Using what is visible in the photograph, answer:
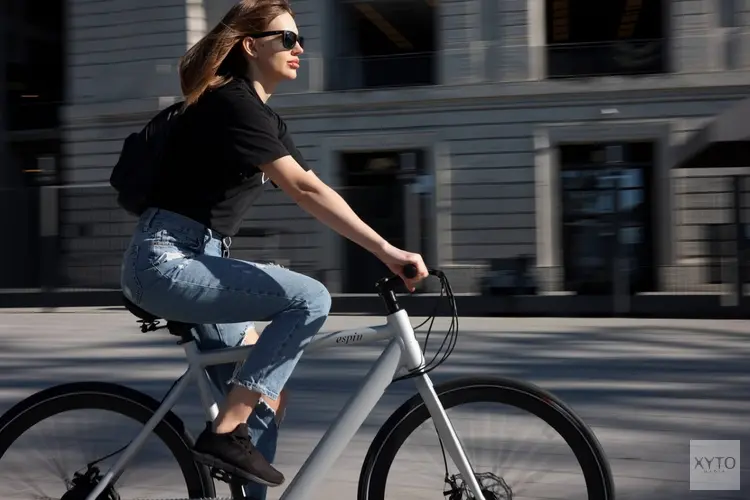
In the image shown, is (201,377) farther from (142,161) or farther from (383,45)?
(383,45)

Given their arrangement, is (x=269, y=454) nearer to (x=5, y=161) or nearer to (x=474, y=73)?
(x=474, y=73)

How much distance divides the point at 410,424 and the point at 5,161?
82.6 ft

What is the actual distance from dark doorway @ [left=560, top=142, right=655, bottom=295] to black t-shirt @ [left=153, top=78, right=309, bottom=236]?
13464mm

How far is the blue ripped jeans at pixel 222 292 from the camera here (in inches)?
109

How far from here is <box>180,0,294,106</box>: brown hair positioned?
9.17 feet

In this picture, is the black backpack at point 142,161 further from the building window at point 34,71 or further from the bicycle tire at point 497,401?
the building window at point 34,71

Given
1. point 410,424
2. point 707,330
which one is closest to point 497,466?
point 410,424

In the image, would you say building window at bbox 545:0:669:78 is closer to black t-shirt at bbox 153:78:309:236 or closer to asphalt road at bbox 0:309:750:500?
asphalt road at bbox 0:309:750:500

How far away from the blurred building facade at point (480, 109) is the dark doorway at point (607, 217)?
4 centimetres

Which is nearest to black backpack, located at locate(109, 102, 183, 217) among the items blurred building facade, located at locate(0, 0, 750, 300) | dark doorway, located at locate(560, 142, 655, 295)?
dark doorway, located at locate(560, 142, 655, 295)

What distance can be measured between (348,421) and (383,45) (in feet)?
64.3

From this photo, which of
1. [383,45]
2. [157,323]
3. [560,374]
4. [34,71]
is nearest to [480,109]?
[383,45]

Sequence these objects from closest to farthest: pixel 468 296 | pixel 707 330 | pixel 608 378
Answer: pixel 608 378 < pixel 707 330 < pixel 468 296

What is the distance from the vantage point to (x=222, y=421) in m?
2.80
